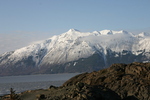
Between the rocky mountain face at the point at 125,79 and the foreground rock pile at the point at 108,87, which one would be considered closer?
the foreground rock pile at the point at 108,87

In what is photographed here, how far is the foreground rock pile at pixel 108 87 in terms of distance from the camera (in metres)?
33.3

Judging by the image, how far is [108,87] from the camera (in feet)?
177

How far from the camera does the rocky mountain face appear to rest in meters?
50.0

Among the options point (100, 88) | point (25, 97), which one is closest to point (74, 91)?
point (100, 88)

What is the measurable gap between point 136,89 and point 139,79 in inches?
175

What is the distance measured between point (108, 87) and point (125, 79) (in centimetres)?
273

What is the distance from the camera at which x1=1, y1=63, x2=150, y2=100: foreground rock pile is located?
33344 millimetres

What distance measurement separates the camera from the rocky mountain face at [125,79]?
50028mm

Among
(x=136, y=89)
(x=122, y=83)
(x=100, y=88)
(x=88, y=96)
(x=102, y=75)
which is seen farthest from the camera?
(x=102, y=75)

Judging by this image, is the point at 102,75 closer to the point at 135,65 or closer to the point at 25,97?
the point at 135,65

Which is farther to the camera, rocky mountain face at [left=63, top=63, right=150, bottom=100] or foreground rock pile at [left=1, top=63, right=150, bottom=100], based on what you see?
rocky mountain face at [left=63, top=63, right=150, bottom=100]

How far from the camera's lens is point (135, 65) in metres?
61.5

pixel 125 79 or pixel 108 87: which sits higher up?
pixel 125 79

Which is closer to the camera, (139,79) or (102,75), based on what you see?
(139,79)
